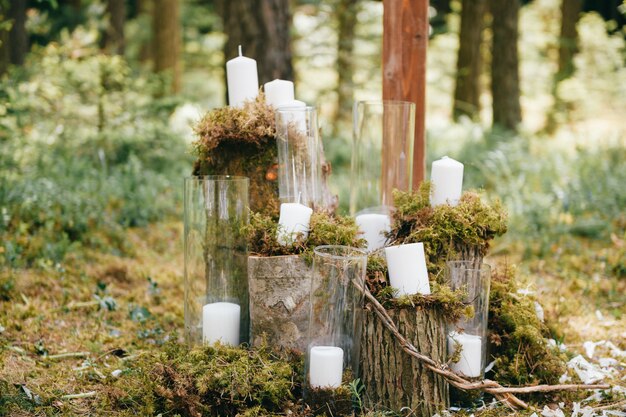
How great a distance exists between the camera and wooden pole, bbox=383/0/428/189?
421 cm

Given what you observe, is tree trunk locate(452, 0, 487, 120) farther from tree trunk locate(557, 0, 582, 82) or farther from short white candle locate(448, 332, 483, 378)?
short white candle locate(448, 332, 483, 378)

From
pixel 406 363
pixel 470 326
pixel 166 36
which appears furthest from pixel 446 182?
pixel 166 36

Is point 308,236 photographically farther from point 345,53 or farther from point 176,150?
point 345,53

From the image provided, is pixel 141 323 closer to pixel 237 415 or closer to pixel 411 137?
pixel 237 415

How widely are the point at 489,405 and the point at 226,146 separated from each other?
1.90 m

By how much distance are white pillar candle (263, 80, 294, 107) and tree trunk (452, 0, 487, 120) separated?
912 centimetres

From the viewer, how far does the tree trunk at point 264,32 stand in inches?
250

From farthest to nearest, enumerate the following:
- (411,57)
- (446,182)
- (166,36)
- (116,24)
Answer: (166,36), (116,24), (411,57), (446,182)

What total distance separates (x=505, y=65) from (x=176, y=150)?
17.7ft

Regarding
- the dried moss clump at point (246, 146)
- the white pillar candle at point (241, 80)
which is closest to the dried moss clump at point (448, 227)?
the dried moss clump at point (246, 146)

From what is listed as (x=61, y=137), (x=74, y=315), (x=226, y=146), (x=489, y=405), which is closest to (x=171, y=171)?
(x=61, y=137)

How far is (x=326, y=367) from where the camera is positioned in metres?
2.76

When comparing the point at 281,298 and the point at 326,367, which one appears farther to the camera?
the point at 281,298

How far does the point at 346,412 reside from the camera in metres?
2.82
